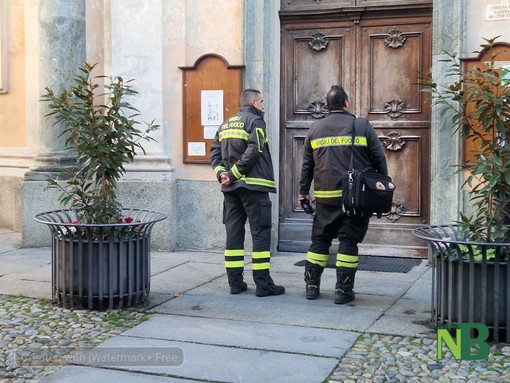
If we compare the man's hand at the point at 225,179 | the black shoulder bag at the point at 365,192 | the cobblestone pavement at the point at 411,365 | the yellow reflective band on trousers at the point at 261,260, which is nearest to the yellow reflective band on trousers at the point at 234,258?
→ the yellow reflective band on trousers at the point at 261,260

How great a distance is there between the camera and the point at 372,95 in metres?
9.02

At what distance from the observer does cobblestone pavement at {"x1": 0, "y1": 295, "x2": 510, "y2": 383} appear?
4812 millimetres

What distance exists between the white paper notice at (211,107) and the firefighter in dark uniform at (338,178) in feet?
8.39

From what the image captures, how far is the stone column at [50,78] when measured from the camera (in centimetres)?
979

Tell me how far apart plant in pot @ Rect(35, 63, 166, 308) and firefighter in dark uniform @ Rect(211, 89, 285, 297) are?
2.48 ft

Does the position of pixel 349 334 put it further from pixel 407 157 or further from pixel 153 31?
pixel 153 31

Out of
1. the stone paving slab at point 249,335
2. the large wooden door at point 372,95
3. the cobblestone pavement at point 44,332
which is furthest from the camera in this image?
the large wooden door at point 372,95

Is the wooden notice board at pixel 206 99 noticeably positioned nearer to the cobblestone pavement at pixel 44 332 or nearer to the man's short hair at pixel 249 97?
the man's short hair at pixel 249 97

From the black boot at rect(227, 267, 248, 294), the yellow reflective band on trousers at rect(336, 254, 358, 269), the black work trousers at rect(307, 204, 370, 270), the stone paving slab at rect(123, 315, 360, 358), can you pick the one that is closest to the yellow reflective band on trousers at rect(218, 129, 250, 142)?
the black work trousers at rect(307, 204, 370, 270)

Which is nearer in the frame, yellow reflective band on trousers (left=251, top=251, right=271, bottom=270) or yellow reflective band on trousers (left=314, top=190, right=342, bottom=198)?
yellow reflective band on trousers (left=314, top=190, right=342, bottom=198)

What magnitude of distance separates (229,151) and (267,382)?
9.32 feet

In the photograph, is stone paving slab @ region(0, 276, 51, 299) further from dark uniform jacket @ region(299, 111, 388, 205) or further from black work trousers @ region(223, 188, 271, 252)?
dark uniform jacket @ region(299, 111, 388, 205)

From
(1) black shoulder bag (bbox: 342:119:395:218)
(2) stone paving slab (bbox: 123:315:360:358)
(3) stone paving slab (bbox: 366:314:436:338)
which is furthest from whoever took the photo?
(1) black shoulder bag (bbox: 342:119:395:218)

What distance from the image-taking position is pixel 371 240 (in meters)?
9.09
